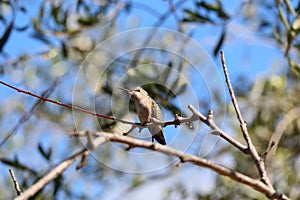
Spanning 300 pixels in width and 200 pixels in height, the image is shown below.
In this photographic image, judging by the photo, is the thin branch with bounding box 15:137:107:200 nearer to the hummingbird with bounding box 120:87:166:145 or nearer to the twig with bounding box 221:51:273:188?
the hummingbird with bounding box 120:87:166:145

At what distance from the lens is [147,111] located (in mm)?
909

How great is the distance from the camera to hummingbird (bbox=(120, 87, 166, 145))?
904mm

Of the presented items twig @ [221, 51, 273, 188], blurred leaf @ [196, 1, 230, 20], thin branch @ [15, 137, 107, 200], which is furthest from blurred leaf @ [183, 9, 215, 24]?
thin branch @ [15, 137, 107, 200]

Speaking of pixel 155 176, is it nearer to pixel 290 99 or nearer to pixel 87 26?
pixel 290 99

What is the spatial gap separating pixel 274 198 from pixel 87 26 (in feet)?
5.09

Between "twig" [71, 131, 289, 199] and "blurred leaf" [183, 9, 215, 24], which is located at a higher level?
"twig" [71, 131, 289, 199]

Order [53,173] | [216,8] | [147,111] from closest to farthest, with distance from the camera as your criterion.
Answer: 1. [53,173]
2. [147,111]
3. [216,8]

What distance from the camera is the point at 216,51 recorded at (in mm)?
2078

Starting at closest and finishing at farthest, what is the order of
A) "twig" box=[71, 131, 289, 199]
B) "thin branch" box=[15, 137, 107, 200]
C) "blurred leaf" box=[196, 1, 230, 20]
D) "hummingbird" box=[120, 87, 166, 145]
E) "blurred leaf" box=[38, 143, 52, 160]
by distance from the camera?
"thin branch" box=[15, 137, 107, 200], "twig" box=[71, 131, 289, 199], "hummingbird" box=[120, 87, 166, 145], "blurred leaf" box=[38, 143, 52, 160], "blurred leaf" box=[196, 1, 230, 20]

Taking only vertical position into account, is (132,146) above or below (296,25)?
above

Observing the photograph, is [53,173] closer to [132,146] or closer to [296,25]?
[132,146]

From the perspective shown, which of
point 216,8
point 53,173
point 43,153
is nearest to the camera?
point 53,173

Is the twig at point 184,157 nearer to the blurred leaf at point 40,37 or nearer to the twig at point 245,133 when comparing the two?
the twig at point 245,133

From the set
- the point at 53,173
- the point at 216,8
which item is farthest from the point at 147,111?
the point at 216,8
